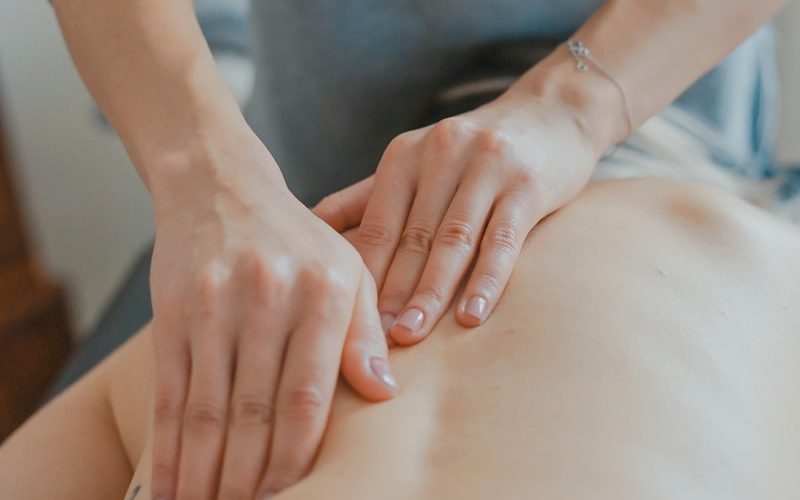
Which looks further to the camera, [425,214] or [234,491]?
[425,214]

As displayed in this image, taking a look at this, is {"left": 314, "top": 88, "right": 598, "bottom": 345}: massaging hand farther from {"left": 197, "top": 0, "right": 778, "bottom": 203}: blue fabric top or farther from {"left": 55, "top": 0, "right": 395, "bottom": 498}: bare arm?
{"left": 197, "top": 0, "right": 778, "bottom": 203}: blue fabric top

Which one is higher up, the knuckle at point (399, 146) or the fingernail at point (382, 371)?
the knuckle at point (399, 146)

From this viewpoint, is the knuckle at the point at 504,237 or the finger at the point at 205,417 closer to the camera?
the finger at the point at 205,417

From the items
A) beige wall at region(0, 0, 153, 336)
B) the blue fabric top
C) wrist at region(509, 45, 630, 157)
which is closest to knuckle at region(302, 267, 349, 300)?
wrist at region(509, 45, 630, 157)

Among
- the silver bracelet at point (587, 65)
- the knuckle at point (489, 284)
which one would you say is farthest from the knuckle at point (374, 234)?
the silver bracelet at point (587, 65)

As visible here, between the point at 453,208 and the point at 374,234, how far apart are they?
0.07 metres

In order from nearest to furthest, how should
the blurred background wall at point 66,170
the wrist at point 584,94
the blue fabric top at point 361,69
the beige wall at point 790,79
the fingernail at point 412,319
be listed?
1. the fingernail at point 412,319
2. the wrist at point 584,94
3. the blue fabric top at point 361,69
4. the beige wall at point 790,79
5. the blurred background wall at point 66,170

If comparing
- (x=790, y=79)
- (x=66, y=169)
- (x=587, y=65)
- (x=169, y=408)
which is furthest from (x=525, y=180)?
(x=66, y=169)

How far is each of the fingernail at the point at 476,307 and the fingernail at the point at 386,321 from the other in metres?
0.06

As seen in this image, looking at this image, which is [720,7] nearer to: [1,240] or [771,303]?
[771,303]

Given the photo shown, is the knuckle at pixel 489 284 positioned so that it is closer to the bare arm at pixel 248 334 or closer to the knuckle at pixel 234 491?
the bare arm at pixel 248 334

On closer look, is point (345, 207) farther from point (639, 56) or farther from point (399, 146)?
point (639, 56)

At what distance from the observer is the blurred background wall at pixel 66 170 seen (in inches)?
76.7

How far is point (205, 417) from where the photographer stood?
633mm
